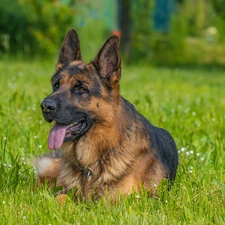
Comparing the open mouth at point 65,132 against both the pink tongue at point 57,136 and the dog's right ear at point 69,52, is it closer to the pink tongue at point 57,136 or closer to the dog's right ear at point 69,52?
the pink tongue at point 57,136

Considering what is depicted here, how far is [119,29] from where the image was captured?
2280 cm

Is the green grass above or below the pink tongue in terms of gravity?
below

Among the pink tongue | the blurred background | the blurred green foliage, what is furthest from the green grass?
the blurred background

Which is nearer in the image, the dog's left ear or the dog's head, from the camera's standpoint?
the dog's head

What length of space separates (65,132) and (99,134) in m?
0.29

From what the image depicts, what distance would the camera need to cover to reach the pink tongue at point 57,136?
16.1ft

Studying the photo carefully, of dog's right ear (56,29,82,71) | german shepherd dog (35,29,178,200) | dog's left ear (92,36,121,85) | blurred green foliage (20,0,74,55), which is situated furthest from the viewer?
blurred green foliage (20,0,74,55)

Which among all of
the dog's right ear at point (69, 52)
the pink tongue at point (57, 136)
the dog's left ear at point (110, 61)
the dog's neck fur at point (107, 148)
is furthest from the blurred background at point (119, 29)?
the pink tongue at point (57, 136)

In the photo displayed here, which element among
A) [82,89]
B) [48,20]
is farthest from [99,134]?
[48,20]

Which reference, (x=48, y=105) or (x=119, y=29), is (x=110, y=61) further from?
(x=119, y=29)

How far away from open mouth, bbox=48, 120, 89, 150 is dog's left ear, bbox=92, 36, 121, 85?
0.45 metres

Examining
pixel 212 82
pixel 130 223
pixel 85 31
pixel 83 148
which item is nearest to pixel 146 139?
pixel 83 148

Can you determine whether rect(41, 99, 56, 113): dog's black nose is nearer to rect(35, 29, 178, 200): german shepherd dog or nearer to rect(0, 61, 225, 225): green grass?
rect(35, 29, 178, 200): german shepherd dog

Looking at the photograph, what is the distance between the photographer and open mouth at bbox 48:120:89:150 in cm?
492
